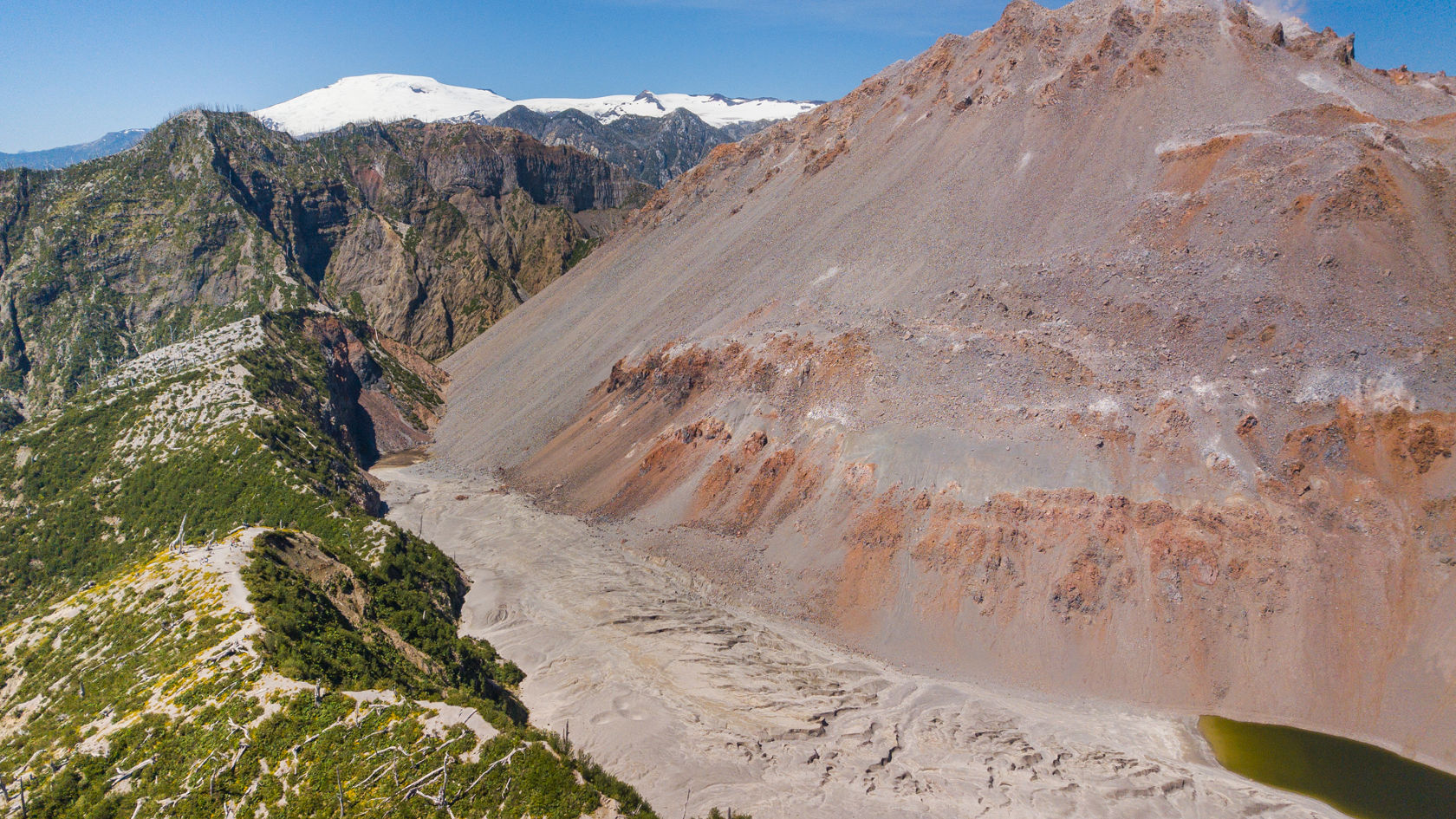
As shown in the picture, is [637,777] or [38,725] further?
[637,777]

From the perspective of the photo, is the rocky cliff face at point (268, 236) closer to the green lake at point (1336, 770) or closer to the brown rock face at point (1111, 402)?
the brown rock face at point (1111, 402)

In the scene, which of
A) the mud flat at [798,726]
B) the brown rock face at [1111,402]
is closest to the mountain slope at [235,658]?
the mud flat at [798,726]

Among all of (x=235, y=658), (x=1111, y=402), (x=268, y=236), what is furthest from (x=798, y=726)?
(x=268, y=236)

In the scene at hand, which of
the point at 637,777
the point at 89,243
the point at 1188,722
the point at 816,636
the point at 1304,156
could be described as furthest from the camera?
the point at 89,243

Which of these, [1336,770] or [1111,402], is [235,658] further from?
[1111,402]

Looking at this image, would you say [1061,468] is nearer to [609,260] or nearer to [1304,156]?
[1304,156]

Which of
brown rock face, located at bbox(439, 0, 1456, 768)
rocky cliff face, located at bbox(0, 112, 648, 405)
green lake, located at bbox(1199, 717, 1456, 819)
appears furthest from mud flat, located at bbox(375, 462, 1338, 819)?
rocky cliff face, located at bbox(0, 112, 648, 405)

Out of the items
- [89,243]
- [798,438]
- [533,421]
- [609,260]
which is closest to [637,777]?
[798,438]

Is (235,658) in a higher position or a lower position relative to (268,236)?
lower
